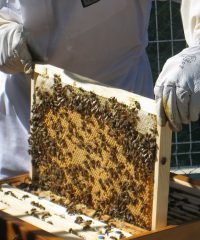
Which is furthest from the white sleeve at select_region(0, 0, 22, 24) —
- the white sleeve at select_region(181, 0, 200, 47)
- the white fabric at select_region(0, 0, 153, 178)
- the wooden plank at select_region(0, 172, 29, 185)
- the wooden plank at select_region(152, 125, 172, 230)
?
the wooden plank at select_region(152, 125, 172, 230)

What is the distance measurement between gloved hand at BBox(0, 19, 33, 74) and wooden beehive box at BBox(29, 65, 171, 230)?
0.06 m

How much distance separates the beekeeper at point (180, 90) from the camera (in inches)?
69.4

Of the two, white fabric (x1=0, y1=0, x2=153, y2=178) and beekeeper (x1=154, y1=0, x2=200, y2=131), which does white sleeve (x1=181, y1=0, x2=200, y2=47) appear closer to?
beekeeper (x1=154, y1=0, x2=200, y2=131)

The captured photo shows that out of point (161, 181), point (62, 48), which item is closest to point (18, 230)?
point (161, 181)

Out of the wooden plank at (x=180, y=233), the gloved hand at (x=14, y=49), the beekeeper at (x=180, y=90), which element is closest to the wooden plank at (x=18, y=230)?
the wooden plank at (x=180, y=233)

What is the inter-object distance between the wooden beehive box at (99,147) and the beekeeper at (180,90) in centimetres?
10

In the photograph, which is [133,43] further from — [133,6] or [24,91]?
[24,91]

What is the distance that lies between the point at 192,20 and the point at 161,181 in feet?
1.37

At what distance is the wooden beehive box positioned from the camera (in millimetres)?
1953

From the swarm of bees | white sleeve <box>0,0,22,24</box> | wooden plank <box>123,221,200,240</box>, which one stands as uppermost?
white sleeve <box>0,0,22,24</box>

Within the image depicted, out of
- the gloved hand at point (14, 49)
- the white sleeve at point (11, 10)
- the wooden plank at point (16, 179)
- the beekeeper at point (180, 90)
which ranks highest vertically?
the white sleeve at point (11, 10)

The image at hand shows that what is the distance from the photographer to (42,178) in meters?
2.42

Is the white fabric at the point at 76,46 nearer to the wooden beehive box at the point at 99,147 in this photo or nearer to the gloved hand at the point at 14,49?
the gloved hand at the point at 14,49

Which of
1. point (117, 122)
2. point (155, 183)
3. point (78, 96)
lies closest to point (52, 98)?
point (78, 96)
